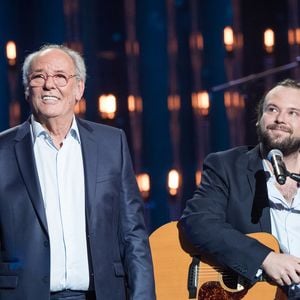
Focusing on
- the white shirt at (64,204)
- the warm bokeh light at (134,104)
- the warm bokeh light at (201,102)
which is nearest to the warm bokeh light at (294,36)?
the warm bokeh light at (201,102)

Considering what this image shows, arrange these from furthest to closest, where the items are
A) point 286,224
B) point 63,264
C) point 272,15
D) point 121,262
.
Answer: point 272,15 → point 286,224 → point 121,262 → point 63,264

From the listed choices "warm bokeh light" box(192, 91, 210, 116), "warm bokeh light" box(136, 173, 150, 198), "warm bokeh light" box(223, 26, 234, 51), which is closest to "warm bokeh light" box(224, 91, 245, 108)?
"warm bokeh light" box(192, 91, 210, 116)

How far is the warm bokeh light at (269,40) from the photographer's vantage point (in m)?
7.71

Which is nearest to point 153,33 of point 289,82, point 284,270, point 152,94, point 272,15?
point 152,94

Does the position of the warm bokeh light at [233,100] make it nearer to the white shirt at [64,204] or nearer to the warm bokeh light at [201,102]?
the warm bokeh light at [201,102]

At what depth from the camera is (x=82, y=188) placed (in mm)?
3086

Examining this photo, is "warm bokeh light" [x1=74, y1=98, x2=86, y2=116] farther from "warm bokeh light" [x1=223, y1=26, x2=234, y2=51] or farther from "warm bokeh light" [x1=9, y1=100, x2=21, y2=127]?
"warm bokeh light" [x1=223, y1=26, x2=234, y2=51]

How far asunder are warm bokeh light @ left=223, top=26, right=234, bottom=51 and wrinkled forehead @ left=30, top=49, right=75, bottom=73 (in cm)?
482

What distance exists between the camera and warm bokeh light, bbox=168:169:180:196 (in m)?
7.78

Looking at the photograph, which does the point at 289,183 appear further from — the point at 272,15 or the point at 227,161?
the point at 272,15

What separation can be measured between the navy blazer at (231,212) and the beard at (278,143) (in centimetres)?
9

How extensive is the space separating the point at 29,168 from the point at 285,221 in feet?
3.79

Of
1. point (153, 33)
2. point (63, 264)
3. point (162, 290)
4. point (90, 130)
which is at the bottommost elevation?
point (162, 290)

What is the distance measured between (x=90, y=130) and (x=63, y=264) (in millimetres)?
564
